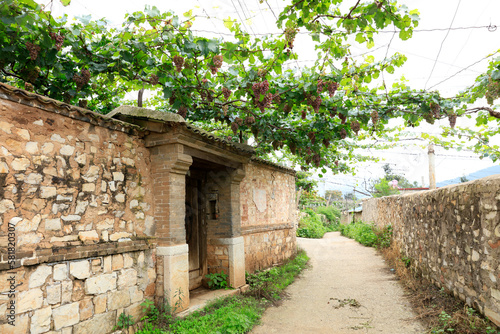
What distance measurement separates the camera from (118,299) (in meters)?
4.04

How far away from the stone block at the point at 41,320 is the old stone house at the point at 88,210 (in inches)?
0.4

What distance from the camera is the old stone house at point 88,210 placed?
308 cm

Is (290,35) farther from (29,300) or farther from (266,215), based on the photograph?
(266,215)

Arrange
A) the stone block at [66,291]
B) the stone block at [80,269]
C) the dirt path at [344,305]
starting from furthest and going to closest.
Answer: the dirt path at [344,305] → the stone block at [80,269] → the stone block at [66,291]

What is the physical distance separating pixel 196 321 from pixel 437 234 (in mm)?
4483

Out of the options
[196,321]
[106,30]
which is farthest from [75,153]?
[196,321]

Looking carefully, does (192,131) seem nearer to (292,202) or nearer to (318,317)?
(318,317)

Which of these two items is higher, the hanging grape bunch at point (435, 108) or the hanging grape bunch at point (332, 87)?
the hanging grape bunch at point (332, 87)

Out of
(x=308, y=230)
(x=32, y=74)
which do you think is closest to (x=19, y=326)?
(x=32, y=74)

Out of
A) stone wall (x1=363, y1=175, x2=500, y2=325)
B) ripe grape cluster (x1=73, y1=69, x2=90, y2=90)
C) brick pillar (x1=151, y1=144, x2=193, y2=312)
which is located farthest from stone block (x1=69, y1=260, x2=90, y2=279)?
stone wall (x1=363, y1=175, x2=500, y2=325)

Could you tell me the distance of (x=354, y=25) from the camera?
11.8 feet

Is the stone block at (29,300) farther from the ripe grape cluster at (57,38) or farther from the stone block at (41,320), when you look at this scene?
the ripe grape cluster at (57,38)

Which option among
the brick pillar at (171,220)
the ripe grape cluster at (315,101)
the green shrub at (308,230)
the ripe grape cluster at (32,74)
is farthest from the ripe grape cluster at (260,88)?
the green shrub at (308,230)

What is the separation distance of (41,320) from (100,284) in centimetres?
73
